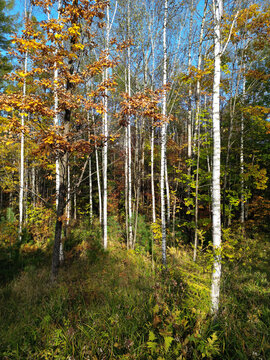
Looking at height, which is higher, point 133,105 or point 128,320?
point 133,105

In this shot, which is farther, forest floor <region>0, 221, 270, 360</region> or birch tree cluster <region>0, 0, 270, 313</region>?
birch tree cluster <region>0, 0, 270, 313</region>

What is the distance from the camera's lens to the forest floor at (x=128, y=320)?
2.02 metres

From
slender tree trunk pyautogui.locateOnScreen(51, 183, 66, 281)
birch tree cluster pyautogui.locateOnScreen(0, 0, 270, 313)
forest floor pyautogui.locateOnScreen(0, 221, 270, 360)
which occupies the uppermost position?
birch tree cluster pyautogui.locateOnScreen(0, 0, 270, 313)

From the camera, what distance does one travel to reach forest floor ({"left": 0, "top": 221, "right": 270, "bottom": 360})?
2.02m

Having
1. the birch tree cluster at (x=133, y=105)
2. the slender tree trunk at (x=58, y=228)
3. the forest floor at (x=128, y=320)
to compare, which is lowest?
the forest floor at (x=128, y=320)

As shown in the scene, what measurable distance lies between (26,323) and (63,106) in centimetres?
401

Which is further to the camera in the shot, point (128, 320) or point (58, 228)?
point (58, 228)

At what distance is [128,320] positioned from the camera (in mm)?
2525

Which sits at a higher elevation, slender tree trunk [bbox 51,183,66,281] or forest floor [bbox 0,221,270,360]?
slender tree trunk [bbox 51,183,66,281]

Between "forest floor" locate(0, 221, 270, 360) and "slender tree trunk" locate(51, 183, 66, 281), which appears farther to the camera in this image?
"slender tree trunk" locate(51, 183, 66, 281)

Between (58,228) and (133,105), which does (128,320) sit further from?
(133,105)

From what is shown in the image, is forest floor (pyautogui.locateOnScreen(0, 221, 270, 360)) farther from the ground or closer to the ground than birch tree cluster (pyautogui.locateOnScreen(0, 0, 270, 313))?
closer to the ground

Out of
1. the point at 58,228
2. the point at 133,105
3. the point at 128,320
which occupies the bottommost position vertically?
the point at 128,320

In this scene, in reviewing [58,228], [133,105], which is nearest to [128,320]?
[58,228]
